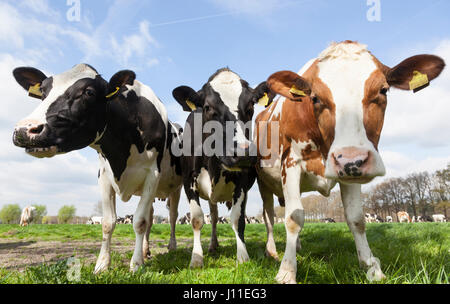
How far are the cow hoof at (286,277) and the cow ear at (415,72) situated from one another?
87.0 inches

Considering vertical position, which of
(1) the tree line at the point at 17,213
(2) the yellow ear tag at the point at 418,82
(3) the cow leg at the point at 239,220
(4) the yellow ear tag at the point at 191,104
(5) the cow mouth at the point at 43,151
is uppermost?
(1) the tree line at the point at 17,213

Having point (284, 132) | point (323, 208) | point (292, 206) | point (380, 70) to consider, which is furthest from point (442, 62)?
point (323, 208)

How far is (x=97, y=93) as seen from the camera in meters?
3.94

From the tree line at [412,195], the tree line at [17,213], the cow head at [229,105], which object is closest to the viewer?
the cow head at [229,105]

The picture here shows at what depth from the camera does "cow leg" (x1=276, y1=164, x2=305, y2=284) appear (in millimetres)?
3111

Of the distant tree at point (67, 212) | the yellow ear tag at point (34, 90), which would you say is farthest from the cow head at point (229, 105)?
the distant tree at point (67, 212)

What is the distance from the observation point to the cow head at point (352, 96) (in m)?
2.43

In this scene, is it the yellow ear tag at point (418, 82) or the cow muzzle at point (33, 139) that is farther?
the cow muzzle at point (33, 139)

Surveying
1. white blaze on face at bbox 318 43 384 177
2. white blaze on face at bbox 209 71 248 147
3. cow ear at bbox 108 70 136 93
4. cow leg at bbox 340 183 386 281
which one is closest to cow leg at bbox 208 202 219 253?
white blaze on face at bbox 209 71 248 147

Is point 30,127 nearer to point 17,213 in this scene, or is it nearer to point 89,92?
point 89,92

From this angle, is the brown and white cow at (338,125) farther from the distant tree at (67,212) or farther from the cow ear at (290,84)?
the distant tree at (67,212)

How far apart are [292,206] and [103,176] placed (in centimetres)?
296

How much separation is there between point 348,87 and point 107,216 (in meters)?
3.76
